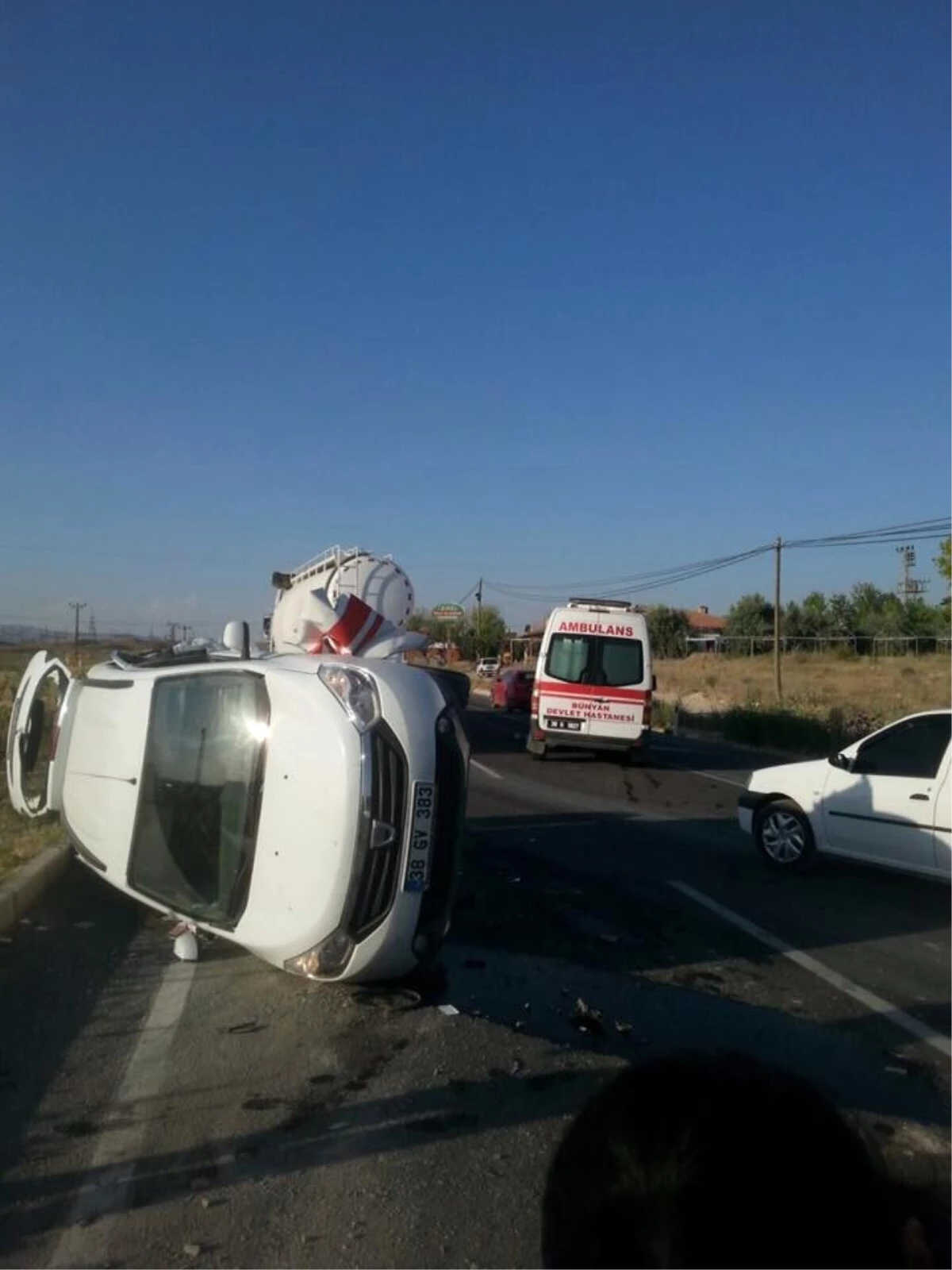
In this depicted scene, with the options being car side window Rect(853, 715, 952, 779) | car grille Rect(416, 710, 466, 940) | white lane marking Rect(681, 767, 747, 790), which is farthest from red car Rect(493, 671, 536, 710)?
car grille Rect(416, 710, 466, 940)

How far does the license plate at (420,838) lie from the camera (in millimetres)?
5516

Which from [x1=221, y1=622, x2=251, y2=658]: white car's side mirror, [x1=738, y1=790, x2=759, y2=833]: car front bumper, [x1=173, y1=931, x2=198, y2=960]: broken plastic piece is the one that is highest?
[x1=221, y1=622, x2=251, y2=658]: white car's side mirror

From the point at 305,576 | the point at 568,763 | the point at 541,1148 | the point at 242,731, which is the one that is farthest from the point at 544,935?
the point at 568,763

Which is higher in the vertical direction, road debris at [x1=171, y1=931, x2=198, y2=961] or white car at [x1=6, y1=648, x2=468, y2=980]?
white car at [x1=6, y1=648, x2=468, y2=980]

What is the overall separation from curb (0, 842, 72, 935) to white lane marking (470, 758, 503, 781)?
392 inches

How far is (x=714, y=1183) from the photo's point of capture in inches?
64.2

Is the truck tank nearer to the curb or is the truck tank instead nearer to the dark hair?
the curb

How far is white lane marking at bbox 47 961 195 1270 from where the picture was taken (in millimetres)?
3590

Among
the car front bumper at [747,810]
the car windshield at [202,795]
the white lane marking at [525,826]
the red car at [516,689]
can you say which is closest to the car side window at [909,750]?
the car front bumper at [747,810]

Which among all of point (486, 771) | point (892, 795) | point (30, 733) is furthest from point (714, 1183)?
point (486, 771)

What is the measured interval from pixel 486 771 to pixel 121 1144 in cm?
1566

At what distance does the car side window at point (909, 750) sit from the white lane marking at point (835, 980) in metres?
1.90

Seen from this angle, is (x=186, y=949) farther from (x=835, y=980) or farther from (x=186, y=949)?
(x=835, y=980)

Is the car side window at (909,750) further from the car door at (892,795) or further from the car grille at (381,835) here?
the car grille at (381,835)
